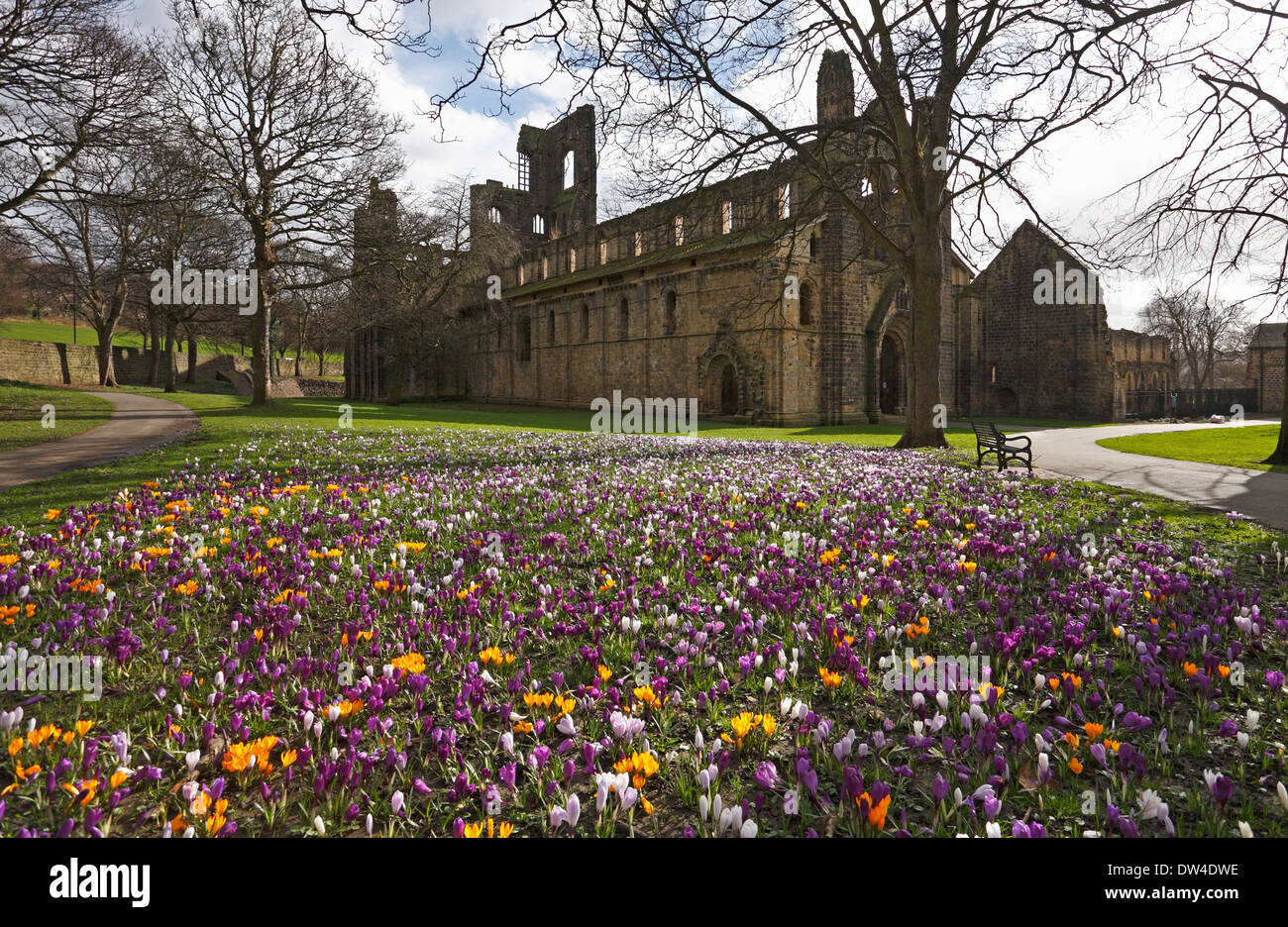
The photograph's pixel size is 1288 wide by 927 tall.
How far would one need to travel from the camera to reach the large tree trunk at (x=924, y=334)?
1739 centimetres

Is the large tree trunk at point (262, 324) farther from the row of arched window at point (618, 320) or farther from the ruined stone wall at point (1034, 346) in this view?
the ruined stone wall at point (1034, 346)

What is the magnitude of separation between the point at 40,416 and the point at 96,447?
926 centimetres

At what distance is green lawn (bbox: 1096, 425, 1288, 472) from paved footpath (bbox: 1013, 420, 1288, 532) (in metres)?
0.83

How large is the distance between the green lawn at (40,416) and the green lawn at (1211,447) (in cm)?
2532

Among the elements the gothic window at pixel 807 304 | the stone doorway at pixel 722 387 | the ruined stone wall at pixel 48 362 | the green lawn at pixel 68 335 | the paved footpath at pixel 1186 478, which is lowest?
the paved footpath at pixel 1186 478

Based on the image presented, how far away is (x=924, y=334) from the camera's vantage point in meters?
17.7

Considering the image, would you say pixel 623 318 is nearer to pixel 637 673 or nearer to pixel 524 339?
pixel 524 339

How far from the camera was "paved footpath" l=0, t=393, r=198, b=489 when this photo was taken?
397 inches

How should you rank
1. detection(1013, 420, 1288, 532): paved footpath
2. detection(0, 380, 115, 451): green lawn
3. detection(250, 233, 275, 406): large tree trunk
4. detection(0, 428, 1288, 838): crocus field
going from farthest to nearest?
detection(250, 233, 275, 406): large tree trunk
detection(0, 380, 115, 451): green lawn
detection(1013, 420, 1288, 532): paved footpath
detection(0, 428, 1288, 838): crocus field

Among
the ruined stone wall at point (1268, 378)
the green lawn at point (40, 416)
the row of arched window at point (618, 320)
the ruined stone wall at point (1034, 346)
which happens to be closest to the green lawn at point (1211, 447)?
the row of arched window at point (618, 320)

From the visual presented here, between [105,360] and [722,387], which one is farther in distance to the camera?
[105,360]

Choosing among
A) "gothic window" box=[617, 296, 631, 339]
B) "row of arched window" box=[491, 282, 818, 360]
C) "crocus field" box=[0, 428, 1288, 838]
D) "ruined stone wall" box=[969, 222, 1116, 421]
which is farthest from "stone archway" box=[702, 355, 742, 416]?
"crocus field" box=[0, 428, 1288, 838]

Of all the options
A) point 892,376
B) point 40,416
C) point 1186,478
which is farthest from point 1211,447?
point 40,416

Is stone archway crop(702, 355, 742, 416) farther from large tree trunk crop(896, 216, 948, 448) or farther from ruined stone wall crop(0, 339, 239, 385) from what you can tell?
ruined stone wall crop(0, 339, 239, 385)
